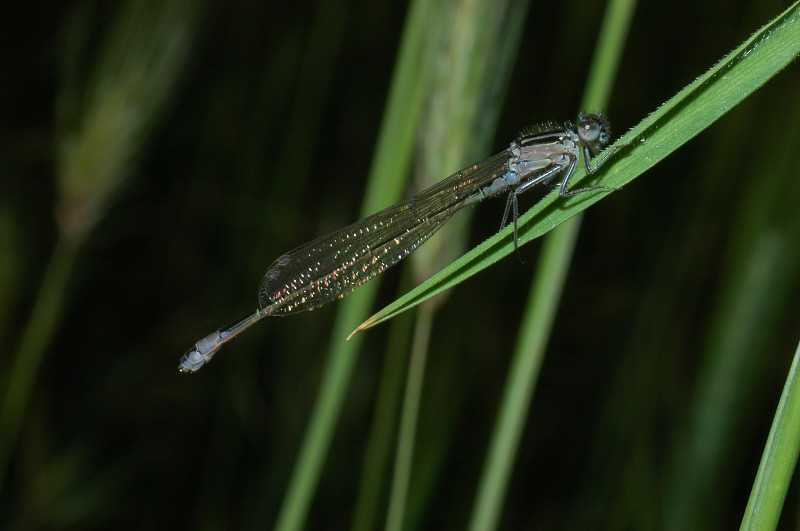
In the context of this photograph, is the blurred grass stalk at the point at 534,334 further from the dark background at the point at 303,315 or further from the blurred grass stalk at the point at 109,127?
the blurred grass stalk at the point at 109,127

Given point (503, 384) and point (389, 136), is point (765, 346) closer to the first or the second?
point (503, 384)

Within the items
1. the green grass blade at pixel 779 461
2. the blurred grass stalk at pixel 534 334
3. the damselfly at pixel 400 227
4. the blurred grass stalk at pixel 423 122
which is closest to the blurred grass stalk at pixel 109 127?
the damselfly at pixel 400 227

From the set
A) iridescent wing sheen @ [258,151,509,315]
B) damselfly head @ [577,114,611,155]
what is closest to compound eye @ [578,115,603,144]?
damselfly head @ [577,114,611,155]

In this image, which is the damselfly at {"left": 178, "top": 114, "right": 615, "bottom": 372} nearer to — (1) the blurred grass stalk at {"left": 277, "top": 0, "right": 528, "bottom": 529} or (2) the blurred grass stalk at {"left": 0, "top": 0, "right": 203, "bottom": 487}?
(1) the blurred grass stalk at {"left": 277, "top": 0, "right": 528, "bottom": 529}

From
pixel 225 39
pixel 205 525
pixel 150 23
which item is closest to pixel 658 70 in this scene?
pixel 225 39

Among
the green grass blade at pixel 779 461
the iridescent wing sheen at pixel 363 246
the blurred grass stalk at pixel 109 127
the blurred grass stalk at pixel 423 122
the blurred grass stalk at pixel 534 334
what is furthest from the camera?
the blurred grass stalk at pixel 109 127
